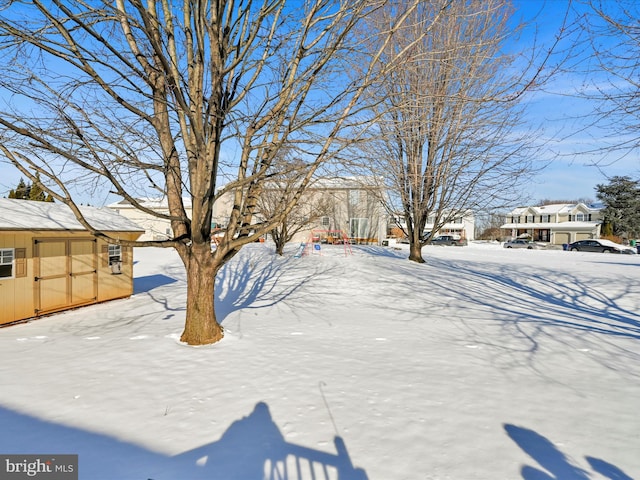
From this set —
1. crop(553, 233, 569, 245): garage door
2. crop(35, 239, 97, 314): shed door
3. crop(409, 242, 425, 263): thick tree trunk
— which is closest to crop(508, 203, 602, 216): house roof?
crop(553, 233, 569, 245): garage door

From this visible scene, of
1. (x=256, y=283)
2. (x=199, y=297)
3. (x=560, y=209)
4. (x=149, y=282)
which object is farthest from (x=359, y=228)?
(x=560, y=209)

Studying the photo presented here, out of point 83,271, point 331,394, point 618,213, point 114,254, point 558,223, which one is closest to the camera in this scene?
point 331,394

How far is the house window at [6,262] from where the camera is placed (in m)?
6.75

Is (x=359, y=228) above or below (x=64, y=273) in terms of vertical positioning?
above

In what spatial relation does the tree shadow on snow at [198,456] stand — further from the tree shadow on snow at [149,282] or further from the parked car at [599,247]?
the parked car at [599,247]

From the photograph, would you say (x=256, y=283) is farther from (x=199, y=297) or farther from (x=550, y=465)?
(x=550, y=465)

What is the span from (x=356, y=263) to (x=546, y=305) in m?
7.06

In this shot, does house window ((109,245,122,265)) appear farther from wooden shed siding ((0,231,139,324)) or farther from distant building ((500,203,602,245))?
distant building ((500,203,602,245))

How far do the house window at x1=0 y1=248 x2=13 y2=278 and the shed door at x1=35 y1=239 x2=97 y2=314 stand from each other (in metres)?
0.50

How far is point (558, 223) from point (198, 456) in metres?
57.5

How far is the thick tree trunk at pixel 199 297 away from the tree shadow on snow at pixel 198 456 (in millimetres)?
2396

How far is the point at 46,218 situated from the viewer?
7.80 m

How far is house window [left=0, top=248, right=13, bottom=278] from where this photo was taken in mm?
6750

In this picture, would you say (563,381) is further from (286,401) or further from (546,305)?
(546,305)
